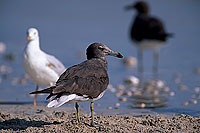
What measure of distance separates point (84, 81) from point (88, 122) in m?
0.76

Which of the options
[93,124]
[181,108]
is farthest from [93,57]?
[181,108]

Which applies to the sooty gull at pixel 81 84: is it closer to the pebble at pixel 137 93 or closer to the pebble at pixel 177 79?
the pebble at pixel 137 93

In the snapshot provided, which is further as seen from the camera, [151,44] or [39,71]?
[151,44]

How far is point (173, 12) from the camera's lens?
21.3 meters

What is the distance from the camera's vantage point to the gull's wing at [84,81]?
15.4 feet

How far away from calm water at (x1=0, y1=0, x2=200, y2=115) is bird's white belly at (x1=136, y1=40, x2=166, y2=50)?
531 mm

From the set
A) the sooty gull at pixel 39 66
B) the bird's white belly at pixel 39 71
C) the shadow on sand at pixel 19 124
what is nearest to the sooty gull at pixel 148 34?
the sooty gull at pixel 39 66

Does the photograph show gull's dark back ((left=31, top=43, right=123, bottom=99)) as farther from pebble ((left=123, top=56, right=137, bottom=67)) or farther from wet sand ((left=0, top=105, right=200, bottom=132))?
pebble ((left=123, top=56, right=137, bottom=67))

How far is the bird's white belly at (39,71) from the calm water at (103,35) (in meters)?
0.58

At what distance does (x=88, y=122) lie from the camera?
5.39 metres

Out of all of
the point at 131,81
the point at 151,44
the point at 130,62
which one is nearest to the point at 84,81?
the point at 131,81

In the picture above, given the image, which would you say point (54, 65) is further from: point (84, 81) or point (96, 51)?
point (84, 81)

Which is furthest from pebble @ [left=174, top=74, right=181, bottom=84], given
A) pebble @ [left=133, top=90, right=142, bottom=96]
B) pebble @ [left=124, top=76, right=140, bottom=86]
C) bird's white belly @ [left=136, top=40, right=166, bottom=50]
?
bird's white belly @ [left=136, top=40, right=166, bottom=50]

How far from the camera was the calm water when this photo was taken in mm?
8530
